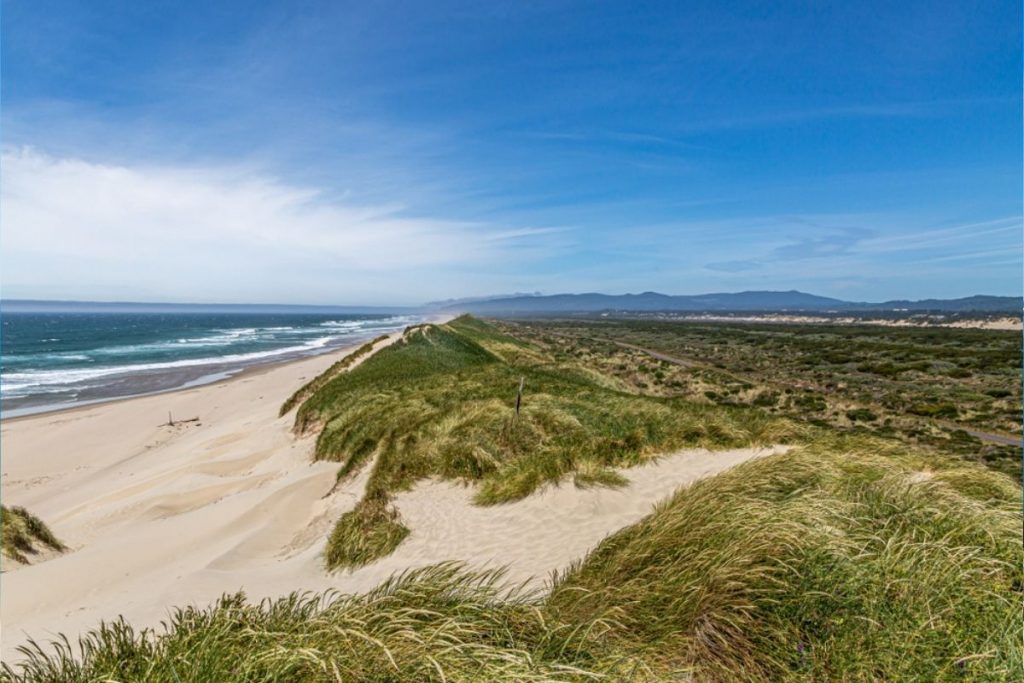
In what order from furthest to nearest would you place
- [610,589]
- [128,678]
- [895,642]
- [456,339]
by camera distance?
[456,339], [610,589], [895,642], [128,678]

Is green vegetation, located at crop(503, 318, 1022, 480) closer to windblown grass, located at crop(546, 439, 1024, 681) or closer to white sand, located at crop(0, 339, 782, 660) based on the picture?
windblown grass, located at crop(546, 439, 1024, 681)

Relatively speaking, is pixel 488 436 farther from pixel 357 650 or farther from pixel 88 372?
pixel 88 372

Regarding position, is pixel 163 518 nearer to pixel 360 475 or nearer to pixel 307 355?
pixel 360 475

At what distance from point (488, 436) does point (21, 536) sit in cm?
932

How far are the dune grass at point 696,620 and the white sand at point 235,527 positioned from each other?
5.57 ft

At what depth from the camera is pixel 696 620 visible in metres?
3.73

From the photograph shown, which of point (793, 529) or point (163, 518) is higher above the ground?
point (793, 529)

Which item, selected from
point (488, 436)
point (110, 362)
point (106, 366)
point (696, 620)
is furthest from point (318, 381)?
point (110, 362)

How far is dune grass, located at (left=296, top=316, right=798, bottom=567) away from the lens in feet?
27.9

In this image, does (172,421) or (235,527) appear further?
(172,421)

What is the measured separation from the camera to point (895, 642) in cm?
333

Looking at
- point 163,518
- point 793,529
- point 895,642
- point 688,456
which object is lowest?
point 163,518

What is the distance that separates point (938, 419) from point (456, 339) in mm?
28752

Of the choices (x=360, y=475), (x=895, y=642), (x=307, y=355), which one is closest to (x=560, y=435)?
(x=360, y=475)
